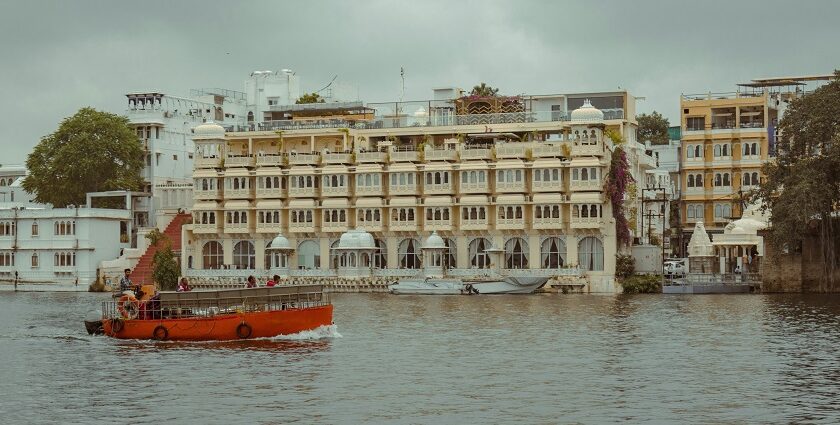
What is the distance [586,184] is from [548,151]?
378 centimetres

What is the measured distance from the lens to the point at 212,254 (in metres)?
113

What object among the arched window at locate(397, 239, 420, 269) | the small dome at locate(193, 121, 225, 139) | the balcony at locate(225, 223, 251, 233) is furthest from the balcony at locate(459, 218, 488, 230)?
the small dome at locate(193, 121, 225, 139)

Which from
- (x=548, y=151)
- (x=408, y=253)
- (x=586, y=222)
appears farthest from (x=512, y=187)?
(x=408, y=253)

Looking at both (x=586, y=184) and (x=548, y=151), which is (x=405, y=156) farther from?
(x=586, y=184)

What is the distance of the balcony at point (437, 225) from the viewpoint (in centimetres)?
10506

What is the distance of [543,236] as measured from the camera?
102 metres

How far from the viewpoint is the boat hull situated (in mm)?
56656

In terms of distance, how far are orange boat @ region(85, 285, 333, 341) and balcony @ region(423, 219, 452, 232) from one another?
46.9m

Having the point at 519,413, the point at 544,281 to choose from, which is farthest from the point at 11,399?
the point at 544,281

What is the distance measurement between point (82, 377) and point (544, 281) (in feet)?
177

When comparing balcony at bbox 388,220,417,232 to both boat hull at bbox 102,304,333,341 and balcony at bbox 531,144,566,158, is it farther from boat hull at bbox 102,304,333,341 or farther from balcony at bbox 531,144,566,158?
boat hull at bbox 102,304,333,341

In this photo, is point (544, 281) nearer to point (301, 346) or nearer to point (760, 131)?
point (760, 131)

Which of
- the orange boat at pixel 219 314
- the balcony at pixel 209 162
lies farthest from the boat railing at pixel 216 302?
the balcony at pixel 209 162

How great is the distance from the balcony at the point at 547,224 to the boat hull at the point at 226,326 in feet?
148
